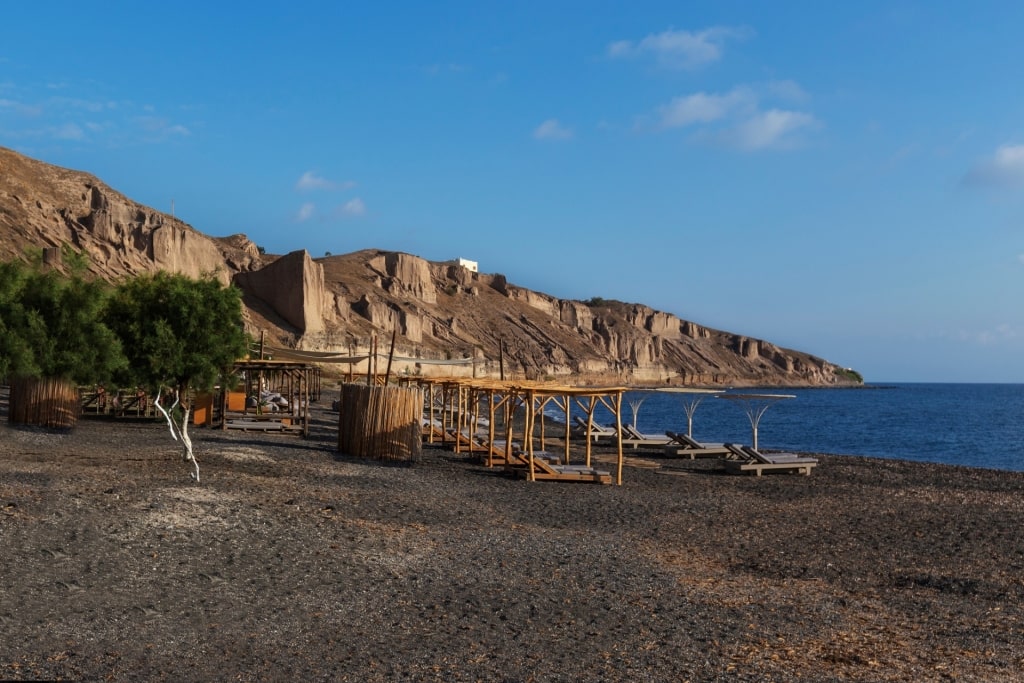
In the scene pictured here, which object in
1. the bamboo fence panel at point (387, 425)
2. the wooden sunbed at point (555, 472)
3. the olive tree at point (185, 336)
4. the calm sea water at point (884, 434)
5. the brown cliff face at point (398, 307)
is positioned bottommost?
the calm sea water at point (884, 434)

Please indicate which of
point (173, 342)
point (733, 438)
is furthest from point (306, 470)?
point (733, 438)

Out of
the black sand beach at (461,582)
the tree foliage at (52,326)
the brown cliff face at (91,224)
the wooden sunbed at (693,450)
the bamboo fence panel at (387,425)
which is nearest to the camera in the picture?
the black sand beach at (461,582)

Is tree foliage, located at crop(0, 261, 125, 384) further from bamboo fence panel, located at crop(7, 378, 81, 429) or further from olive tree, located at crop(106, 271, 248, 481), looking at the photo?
bamboo fence panel, located at crop(7, 378, 81, 429)

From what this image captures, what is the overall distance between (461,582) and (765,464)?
15.8 m

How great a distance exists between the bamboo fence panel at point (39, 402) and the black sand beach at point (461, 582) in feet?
13.4

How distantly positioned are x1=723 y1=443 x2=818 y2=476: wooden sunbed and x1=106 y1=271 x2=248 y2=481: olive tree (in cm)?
1357

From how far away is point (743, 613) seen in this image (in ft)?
29.3

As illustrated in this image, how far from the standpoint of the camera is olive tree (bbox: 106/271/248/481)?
15.5 meters

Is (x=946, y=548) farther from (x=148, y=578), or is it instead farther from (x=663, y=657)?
(x=148, y=578)

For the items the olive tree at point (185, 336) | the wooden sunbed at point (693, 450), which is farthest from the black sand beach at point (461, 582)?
the wooden sunbed at point (693, 450)

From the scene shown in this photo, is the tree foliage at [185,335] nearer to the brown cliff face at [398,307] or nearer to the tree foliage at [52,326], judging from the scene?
the tree foliage at [52,326]

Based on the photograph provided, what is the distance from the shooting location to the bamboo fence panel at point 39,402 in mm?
20469

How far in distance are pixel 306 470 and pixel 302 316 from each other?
61983 millimetres

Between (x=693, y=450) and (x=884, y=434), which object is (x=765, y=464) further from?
(x=884, y=434)
